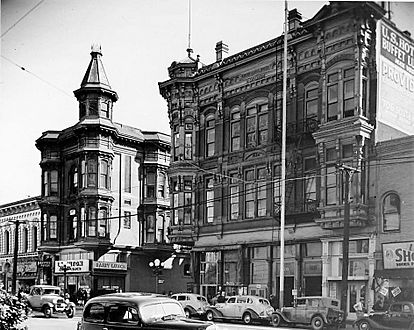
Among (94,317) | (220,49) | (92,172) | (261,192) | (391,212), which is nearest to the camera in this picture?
(391,212)

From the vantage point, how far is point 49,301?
4.37 m

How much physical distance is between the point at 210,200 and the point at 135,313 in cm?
85

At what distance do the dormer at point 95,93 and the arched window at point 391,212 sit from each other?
2.07 m

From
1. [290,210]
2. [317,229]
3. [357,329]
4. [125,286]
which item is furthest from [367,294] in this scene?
[125,286]

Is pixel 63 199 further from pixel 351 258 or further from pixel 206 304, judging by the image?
pixel 351 258

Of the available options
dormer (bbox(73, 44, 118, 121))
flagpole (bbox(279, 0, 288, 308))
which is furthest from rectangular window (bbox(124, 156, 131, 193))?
flagpole (bbox(279, 0, 288, 308))

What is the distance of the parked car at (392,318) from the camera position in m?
2.72

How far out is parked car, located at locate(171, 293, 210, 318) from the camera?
3.71 m

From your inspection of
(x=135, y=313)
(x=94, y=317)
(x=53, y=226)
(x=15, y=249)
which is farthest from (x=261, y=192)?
(x=15, y=249)

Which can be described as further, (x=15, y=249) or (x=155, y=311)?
(x=15, y=249)

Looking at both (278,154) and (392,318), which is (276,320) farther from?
(278,154)

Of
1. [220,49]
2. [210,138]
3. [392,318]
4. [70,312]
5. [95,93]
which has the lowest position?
[70,312]

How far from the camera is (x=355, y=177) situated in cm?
301

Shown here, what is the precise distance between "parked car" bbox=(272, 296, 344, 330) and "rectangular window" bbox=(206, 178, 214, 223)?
2.14 feet
